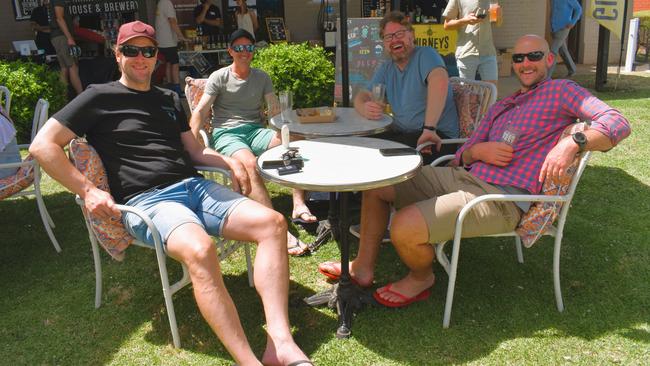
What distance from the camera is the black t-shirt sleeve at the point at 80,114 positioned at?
2.37 meters

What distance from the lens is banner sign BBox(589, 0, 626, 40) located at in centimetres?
697

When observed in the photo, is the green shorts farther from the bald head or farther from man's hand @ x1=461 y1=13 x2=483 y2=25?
man's hand @ x1=461 y1=13 x2=483 y2=25

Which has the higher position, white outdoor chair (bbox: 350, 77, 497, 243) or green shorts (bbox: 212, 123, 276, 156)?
white outdoor chair (bbox: 350, 77, 497, 243)

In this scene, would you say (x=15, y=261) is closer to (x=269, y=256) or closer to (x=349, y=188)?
(x=269, y=256)

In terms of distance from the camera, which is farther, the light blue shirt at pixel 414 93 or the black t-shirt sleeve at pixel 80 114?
the light blue shirt at pixel 414 93

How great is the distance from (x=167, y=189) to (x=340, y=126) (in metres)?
1.05

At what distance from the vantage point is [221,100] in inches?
147

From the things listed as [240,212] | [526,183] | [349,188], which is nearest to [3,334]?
[240,212]

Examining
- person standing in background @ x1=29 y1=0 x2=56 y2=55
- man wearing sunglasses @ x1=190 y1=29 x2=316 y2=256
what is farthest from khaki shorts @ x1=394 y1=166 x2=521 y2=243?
person standing in background @ x1=29 y1=0 x2=56 y2=55

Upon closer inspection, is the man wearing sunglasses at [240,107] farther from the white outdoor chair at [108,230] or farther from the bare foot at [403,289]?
the white outdoor chair at [108,230]

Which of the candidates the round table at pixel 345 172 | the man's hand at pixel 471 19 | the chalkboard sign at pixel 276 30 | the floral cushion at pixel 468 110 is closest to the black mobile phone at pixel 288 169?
the round table at pixel 345 172

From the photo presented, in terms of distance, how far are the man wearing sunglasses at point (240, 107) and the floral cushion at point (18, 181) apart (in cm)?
99

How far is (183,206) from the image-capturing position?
2.43 m

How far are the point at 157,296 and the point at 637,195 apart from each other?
3230 mm
